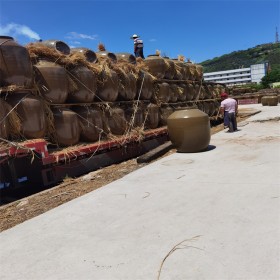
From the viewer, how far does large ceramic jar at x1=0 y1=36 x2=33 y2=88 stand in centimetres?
538

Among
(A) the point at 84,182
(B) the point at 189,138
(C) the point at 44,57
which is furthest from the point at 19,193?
(B) the point at 189,138

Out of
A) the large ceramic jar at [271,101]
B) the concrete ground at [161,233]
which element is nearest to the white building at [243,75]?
the large ceramic jar at [271,101]

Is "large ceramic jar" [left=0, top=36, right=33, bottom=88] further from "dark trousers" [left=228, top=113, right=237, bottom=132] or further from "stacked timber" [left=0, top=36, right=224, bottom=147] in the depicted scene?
"dark trousers" [left=228, top=113, right=237, bottom=132]

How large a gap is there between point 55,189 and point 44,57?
257 centimetres

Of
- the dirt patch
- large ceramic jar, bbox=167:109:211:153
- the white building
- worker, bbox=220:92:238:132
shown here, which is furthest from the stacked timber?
the white building

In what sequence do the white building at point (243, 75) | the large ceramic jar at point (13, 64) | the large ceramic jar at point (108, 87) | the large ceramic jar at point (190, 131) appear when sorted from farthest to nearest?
the white building at point (243, 75) < the large ceramic jar at point (190, 131) < the large ceramic jar at point (108, 87) < the large ceramic jar at point (13, 64)

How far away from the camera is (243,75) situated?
149 metres

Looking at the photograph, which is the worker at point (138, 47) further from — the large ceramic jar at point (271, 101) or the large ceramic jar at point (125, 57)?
the large ceramic jar at point (271, 101)

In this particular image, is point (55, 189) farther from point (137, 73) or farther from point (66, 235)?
point (137, 73)

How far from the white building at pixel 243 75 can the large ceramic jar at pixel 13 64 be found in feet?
444

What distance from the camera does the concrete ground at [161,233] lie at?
2648 millimetres

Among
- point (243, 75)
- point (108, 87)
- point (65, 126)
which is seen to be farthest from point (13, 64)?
Answer: point (243, 75)

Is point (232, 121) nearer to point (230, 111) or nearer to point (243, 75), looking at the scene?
point (230, 111)

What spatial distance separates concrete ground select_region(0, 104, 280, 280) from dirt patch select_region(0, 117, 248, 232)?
1.01ft
